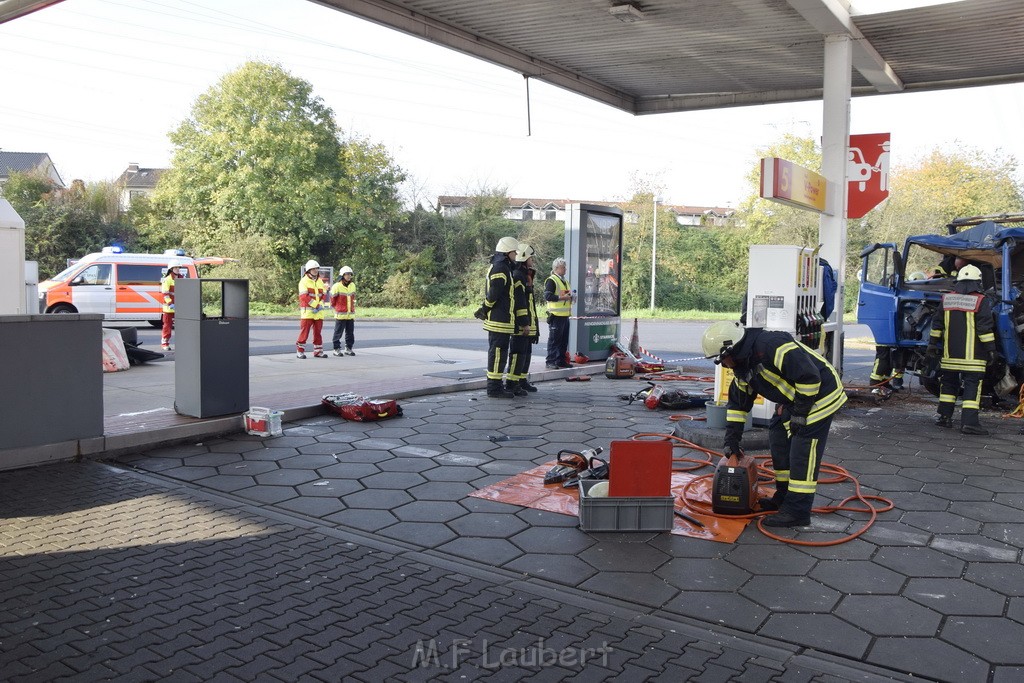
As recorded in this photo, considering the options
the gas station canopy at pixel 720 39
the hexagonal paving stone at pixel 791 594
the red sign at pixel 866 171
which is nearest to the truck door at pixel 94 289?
the gas station canopy at pixel 720 39

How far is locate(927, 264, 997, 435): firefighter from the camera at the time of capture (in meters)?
8.97

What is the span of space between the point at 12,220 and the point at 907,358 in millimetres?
12350

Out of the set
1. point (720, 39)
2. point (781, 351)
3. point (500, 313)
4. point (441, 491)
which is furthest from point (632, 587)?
point (720, 39)

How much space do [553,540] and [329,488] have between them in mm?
2111

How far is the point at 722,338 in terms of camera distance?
17.5 ft

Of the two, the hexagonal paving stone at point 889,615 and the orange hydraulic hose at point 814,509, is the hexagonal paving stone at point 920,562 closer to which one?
the orange hydraulic hose at point 814,509

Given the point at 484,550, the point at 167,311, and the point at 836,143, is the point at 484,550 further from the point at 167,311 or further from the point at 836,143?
the point at 167,311

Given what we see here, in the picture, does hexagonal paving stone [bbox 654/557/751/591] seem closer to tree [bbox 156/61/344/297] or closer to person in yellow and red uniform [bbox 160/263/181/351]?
person in yellow and red uniform [bbox 160/263/181/351]

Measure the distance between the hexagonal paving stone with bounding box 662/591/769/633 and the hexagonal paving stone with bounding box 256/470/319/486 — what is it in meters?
3.51

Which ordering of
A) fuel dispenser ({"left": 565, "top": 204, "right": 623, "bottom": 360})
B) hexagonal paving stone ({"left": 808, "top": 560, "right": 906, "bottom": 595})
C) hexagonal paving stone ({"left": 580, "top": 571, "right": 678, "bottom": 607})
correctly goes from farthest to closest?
fuel dispenser ({"left": 565, "top": 204, "right": 623, "bottom": 360}), hexagonal paving stone ({"left": 808, "top": 560, "right": 906, "bottom": 595}), hexagonal paving stone ({"left": 580, "top": 571, "right": 678, "bottom": 607})

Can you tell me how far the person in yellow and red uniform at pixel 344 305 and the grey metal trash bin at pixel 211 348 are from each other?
650cm

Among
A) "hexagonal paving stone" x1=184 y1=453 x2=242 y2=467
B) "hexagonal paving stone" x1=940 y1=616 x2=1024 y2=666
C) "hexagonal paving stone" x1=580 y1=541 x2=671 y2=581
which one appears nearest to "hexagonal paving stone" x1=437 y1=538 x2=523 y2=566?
"hexagonal paving stone" x1=580 y1=541 x2=671 y2=581

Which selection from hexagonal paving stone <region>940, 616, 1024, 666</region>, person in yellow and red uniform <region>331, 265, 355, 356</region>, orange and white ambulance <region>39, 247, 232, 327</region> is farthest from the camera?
orange and white ambulance <region>39, 247, 232, 327</region>

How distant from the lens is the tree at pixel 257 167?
124 ft
